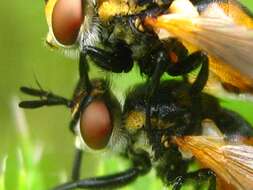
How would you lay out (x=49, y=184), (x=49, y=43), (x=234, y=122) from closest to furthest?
(x=49, y=43) < (x=234, y=122) < (x=49, y=184)

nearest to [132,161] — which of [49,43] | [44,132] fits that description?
[49,43]

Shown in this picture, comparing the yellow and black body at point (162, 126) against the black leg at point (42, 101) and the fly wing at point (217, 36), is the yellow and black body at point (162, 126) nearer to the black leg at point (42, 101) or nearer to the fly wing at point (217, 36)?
the black leg at point (42, 101)

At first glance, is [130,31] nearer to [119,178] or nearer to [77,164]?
[119,178]

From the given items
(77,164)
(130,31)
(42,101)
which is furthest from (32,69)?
(130,31)

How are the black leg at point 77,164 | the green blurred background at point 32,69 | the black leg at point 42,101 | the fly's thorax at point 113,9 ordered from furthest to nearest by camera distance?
the green blurred background at point 32,69, the black leg at point 77,164, the black leg at point 42,101, the fly's thorax at point 113,9

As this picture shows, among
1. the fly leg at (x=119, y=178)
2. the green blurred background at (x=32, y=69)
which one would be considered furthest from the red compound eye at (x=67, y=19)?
the green blurred background at (x=32, y=69)

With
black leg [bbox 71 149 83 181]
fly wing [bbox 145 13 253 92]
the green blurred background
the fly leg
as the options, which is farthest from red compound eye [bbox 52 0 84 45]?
the green blurred background

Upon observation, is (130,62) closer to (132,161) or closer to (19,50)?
(132,161)
